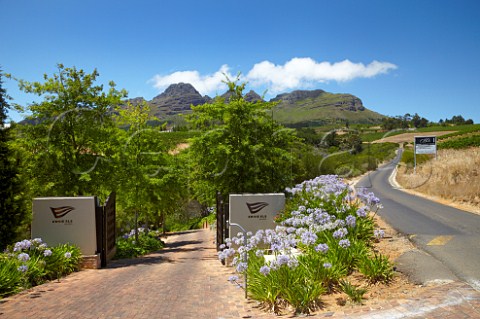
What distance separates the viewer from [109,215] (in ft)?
50.1

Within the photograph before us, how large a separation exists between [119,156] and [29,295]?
29.4 feet

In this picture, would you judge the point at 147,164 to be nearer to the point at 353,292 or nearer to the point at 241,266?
the point at 241,266

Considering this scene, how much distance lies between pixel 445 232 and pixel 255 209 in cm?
592

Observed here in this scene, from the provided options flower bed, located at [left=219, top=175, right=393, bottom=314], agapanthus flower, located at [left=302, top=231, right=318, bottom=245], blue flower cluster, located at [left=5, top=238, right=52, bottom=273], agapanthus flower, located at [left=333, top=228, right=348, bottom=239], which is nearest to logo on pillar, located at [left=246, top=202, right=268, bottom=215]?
flower bed, located at [left=219, top=175, right=393, bottom=314]

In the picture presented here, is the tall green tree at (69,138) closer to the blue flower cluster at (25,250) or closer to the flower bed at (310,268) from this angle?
the blue flower cluster at (25,250)

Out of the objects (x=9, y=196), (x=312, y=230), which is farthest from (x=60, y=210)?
(x=312, y=230)

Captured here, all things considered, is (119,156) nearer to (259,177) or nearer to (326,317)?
(259,177)

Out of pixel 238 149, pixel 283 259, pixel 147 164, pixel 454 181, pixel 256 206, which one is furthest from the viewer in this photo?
pixel 147 164

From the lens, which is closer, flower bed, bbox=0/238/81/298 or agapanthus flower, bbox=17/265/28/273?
flower bed, bbox=0/238/81/298

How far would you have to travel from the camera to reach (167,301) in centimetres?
807

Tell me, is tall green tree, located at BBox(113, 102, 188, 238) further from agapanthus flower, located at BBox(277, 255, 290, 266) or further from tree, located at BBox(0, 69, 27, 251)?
agapanthus flower, located at BBox(277, 255, 290, 266)

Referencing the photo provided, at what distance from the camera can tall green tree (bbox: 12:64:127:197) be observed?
52.6ft

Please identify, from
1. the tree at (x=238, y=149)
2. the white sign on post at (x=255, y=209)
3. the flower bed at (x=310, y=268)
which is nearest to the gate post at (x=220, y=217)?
the tree at (x=238, y=149)

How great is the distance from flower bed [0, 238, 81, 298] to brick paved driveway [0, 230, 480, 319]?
16.0 inches
